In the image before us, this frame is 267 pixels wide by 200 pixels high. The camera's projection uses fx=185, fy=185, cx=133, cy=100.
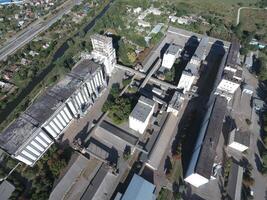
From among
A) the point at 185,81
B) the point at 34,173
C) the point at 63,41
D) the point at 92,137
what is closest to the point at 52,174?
the point at 34,173

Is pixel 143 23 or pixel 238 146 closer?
pixel 238 146

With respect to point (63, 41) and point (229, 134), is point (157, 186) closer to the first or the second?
point (229, 134)

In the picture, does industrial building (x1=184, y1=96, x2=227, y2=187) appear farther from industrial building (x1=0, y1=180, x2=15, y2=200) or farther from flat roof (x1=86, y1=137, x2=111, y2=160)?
industrial building (x1=0, y1=180, x2=15, y2=200)

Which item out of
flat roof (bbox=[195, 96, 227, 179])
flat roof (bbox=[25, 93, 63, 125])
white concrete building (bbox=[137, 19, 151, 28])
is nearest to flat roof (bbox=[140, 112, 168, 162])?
flat roof (bbox=[195, 96, 227, 179])

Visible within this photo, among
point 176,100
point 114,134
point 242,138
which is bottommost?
point 114,134

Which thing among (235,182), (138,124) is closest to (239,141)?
(235,182)

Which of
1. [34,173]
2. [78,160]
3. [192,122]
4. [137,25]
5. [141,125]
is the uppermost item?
[137,25]

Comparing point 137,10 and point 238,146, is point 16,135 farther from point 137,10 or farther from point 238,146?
point 137,10
